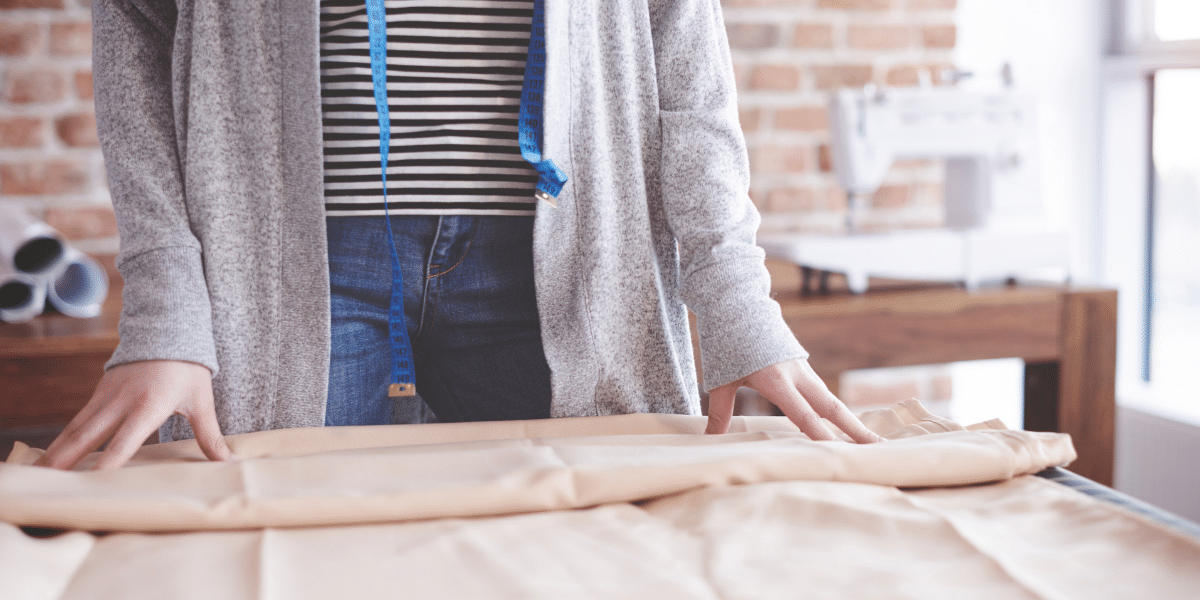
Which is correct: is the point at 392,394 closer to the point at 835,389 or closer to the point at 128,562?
the point at 128,562

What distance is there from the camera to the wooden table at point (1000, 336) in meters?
1.67

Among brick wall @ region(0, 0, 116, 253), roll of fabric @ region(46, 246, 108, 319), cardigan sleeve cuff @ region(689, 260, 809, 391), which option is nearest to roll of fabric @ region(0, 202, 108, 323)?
roll of fabric @ region(46, 246, 108, 319)

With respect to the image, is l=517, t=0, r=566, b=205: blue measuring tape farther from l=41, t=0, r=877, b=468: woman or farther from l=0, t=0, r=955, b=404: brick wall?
l=0, t=0, r=955, b=404: brick wall

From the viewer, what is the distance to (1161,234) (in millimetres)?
2551

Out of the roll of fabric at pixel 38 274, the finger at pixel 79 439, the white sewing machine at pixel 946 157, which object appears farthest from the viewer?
the white sewing machine at pixel 946 157

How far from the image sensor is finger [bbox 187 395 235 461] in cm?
71

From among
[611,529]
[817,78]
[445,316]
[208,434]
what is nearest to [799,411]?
[611,529]

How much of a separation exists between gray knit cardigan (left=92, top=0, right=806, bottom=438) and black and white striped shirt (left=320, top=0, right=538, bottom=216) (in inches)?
1.6

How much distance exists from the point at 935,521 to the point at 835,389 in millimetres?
1312

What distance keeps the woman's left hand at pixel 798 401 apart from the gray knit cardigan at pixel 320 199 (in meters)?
0.02

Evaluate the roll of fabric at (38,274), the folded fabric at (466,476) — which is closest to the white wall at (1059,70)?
the folded fabric at (466,476)

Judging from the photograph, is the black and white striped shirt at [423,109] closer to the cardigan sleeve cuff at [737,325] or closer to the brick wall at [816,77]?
the cardigan sleeve cuff at [737,325]

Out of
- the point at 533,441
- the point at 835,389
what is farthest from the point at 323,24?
the point at 835,389

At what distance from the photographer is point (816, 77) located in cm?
234
